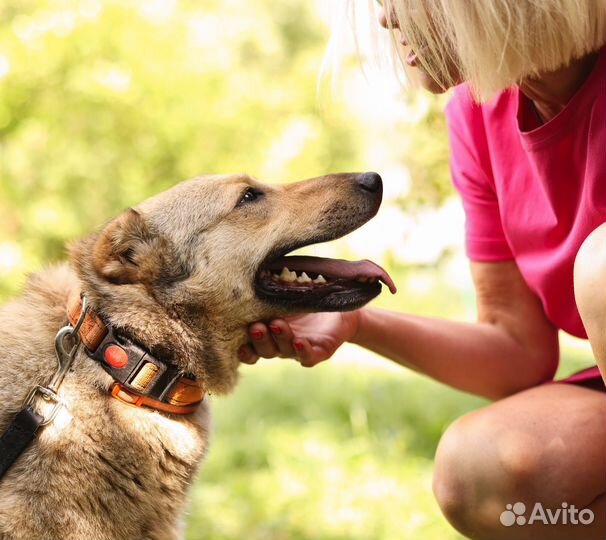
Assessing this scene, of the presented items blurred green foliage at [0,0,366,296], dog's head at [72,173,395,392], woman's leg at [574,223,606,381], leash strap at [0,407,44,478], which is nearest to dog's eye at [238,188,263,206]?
dog's head at [72,173,395,392]

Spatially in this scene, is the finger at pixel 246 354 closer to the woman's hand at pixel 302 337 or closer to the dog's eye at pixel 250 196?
the woman's hand at pixel 302 337

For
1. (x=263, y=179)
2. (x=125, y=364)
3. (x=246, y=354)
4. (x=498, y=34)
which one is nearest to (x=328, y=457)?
(x=246, y=354)

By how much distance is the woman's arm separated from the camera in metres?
2.75

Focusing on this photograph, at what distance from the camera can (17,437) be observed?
2152mm

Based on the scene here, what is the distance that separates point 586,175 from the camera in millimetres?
2225

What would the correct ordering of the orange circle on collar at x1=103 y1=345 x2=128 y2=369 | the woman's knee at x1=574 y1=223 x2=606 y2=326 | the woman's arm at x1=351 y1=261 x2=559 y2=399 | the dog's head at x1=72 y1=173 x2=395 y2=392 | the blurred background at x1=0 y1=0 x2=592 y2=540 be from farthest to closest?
1. the blurred background at x1=0 y1=0 x2=592 y2=540
2. the woman's arm at x1=351 y1=261 x2=559 y2=399
3. the dog's head at x1=72 y1=173 x2=395 y2=392
4. the orange circle on collar at x1=103 y1=345 x2=128 y2=369
5. the woman's knee at x1=574 y1=223 x2=606 y2=326

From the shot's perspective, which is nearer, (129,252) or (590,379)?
(129,252)

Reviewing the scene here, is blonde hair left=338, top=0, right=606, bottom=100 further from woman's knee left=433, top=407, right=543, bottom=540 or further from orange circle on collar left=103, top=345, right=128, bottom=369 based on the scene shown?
orange circle on collar left=103, top=345, right=128, bottom=369

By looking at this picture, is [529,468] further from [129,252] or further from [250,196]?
[129,252]

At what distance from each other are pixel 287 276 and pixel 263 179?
549cm

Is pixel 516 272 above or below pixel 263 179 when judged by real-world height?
above

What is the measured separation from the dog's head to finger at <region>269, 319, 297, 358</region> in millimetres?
46

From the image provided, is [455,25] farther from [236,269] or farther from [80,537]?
[80,537]

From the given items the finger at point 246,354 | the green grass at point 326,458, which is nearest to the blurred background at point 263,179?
the green grass at point 326,458
